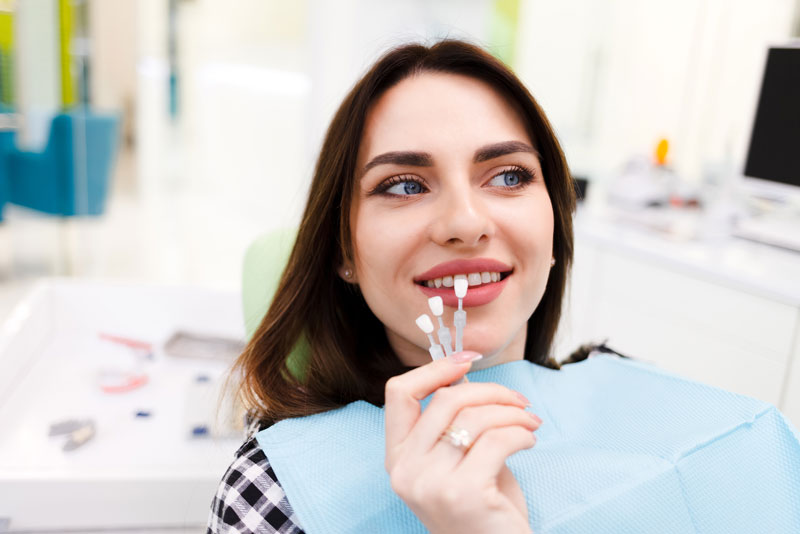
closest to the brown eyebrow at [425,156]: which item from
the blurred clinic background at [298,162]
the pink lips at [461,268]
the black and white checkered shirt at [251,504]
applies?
the pink lips at [461,268]

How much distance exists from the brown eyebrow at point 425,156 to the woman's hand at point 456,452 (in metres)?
0.33

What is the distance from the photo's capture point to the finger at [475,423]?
54cm

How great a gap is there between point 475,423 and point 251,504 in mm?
331

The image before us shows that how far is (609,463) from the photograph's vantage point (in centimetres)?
74

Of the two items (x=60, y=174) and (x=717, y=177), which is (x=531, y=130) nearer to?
(x=717, y=177)

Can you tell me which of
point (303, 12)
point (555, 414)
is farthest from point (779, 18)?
point (555, 414)

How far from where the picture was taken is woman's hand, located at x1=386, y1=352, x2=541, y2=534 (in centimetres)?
52

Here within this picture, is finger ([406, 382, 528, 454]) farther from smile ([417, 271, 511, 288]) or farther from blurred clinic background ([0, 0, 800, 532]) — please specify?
blurred clinic background ([0, 0, 800, 532])

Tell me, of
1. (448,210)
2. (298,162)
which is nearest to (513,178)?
(448,210)

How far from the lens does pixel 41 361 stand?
58.2 inches

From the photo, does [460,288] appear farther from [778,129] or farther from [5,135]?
[5,135]

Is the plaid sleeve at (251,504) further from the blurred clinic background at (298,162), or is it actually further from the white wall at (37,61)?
the white wall at (37,61)

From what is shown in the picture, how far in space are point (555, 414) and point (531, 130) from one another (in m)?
0.40

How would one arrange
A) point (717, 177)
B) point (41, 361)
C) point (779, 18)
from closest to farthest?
point (41, 361) → point (717, 177) → point (779, 18)
